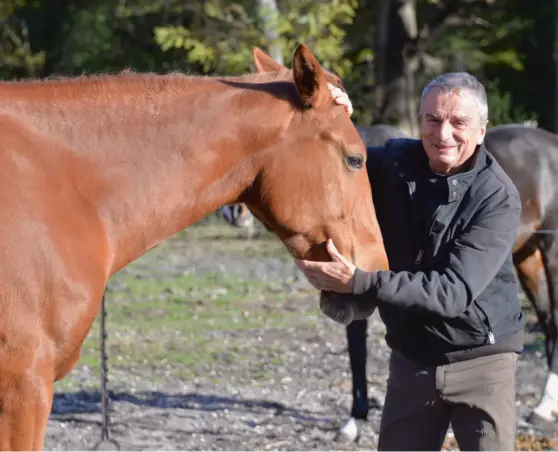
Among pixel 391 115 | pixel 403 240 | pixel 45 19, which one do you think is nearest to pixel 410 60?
pixel 391 115

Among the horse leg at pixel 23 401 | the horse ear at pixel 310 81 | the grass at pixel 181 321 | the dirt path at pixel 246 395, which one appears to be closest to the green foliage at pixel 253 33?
the grass at pixel 181 321

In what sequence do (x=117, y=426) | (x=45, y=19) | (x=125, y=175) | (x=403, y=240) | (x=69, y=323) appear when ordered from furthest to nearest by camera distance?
(x=45, y=19) → (x=117, y=426) → (x=403, y=240) → (x=125, y=175) → (x=69, y=323)

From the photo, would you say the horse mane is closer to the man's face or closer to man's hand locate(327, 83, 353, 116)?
man's hand locate(327, 83, 353, 116)

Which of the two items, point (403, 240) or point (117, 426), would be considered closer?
point (403, 240)

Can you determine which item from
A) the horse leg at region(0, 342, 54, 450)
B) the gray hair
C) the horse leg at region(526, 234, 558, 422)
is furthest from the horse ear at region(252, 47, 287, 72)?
the horse leg at region(526, 234, 558, 422)

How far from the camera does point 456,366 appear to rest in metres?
3.11

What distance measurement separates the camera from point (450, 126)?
303cm

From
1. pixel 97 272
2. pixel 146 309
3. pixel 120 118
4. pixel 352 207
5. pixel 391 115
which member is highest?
pixel 120 118

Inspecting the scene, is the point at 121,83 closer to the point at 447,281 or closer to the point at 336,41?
the point at 447,281

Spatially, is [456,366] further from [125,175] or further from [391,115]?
[391,115]

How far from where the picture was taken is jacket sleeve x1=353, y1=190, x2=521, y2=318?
2889 millimetres

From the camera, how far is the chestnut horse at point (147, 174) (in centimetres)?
270

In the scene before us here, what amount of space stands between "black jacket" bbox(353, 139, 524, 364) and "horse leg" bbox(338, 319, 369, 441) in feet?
8.42

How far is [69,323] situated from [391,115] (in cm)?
1292
